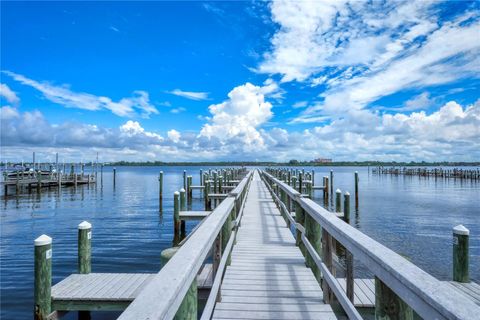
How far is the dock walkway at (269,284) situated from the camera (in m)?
4.09

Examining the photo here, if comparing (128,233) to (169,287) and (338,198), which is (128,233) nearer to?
(338,198)

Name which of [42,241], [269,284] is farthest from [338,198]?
[42,241]

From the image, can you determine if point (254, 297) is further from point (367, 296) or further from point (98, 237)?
point (98, 237)

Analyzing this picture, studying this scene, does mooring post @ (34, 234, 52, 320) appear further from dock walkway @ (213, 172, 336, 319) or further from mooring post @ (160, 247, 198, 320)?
mooring post @ (160, 247, 198, 320)

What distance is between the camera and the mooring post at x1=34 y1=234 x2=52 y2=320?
5910 millimetres

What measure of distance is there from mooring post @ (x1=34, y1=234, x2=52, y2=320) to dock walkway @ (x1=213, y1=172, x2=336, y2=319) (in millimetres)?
3326

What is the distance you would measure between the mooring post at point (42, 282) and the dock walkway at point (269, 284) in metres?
3.33

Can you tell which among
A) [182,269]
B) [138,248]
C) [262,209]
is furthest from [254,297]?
[138,248]

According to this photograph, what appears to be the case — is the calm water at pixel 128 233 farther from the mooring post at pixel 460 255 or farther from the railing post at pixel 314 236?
the railing post at pixel 314 236

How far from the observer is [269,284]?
199 inches

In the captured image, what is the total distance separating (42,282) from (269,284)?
4.11 metres

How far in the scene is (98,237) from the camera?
673 inches

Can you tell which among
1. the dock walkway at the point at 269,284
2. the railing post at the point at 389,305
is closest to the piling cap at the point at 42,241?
the dock walkway at the point at 269,284

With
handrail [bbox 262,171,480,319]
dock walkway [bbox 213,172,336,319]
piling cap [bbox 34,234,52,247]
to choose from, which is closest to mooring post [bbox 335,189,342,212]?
dock walkway [bbox 213,172,336,319]
